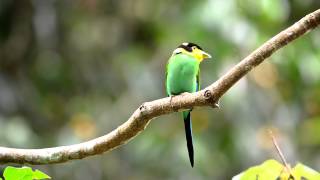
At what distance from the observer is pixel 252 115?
649cm

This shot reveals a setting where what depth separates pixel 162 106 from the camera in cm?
240

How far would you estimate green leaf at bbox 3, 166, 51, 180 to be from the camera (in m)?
2.05

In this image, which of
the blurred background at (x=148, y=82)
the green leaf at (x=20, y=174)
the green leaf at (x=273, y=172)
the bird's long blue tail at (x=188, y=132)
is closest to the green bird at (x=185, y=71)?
the bird's long blue tail at (x=188, y=132)

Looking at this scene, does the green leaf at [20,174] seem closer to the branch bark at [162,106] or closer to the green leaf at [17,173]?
Result: the green leaf at [17,173]

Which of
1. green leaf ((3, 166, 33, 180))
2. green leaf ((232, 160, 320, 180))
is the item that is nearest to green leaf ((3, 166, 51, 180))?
green leaf ((3, 166, 33, 180))

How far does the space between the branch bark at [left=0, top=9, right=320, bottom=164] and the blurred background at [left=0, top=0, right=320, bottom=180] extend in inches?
137

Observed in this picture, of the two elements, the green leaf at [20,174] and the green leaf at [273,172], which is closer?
the green leaf at [20,174]

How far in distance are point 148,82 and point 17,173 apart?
4.75 m

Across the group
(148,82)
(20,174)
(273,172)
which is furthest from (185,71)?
(148,82)

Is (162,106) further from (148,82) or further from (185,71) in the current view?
(148,82)

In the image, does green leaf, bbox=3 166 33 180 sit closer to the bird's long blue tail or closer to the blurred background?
the bird's long blue tail

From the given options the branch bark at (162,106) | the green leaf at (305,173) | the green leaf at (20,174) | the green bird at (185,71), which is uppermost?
the green bird at (185,71)

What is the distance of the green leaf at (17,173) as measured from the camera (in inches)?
80.7

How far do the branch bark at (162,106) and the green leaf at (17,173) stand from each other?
487mm
